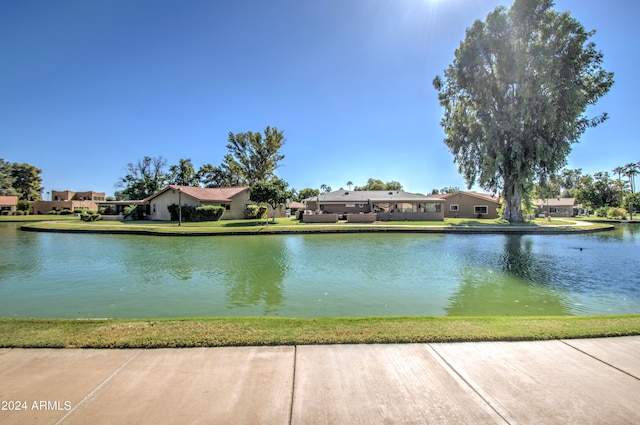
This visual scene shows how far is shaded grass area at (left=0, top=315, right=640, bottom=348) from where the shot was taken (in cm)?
425

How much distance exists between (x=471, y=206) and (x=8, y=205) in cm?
7985

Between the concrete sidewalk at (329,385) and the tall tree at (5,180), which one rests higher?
the tall tree at (5,180)

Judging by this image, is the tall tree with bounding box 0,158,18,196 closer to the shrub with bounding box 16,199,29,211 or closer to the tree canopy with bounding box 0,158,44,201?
the tree canopy with bounding box 0,158,44,201

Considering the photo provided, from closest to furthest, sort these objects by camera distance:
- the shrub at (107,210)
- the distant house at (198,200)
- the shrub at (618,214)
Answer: the distant house at (198,200)
the shrub at (107,210)
the shrub at (618,214)

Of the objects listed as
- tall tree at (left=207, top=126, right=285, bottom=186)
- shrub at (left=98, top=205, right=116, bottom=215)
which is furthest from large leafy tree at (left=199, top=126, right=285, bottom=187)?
shrub at (left=98, top=205, right=116, bottom=215)

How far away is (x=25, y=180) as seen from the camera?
7738 centimetres

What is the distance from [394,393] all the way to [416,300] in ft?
18.6

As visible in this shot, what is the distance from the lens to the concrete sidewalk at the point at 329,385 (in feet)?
9.08

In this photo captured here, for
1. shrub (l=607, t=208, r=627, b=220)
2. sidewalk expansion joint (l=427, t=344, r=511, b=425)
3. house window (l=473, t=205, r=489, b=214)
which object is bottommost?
sidewalk expansion joint (l=427, t=344, r=511, b=425)

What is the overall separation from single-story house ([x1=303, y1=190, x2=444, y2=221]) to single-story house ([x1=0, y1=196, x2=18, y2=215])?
194 ft

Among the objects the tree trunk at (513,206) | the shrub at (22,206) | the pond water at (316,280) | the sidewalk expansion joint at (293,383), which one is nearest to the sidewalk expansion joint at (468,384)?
the sidewalk expansion joint at (293,383)

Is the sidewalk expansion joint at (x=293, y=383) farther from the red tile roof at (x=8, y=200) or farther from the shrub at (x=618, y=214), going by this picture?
the red tile roof at (x=8, y=200)

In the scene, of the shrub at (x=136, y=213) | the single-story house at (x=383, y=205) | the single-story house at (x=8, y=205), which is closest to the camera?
the single-story house at (x=383, y=205)

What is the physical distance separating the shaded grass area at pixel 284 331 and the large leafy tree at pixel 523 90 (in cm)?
3052
